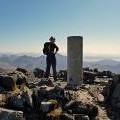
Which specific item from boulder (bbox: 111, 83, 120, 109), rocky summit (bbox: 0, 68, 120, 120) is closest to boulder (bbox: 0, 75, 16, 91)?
rocky summit (bbox: 0, 68, 120, 120)

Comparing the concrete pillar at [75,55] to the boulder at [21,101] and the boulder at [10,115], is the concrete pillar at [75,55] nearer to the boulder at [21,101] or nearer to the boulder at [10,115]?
the boulder at [21,101]

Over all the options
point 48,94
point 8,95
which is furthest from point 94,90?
point 8,95

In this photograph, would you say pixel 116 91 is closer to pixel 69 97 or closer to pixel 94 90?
pixel 94 90

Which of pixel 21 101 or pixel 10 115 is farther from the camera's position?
pixel 21 101

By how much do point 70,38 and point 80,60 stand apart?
5.85 feet

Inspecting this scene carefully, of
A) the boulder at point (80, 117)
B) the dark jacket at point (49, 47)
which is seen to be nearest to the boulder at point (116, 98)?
the boulder at point (80, 117)

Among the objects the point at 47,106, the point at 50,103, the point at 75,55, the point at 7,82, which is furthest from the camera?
the point at 75,55

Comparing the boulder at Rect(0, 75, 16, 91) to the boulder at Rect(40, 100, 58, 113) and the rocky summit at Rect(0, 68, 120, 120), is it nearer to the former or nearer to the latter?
the rocky summit at Rect(0, 68, 120, 120)

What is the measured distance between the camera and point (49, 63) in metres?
26.9

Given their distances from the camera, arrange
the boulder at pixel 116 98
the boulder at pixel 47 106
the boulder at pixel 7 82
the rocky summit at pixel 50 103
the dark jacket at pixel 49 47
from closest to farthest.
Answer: the rocky summit at pixel 50 103
the boulder at pixel 47 106
the boulder at pixel 7 82
the boulder at pixel 116 98
the dark jacket at pixel 49 47

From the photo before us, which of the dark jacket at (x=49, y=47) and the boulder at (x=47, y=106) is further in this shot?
the dark jacket at (x=49, y=47)

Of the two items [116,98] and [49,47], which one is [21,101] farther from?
[49,47]

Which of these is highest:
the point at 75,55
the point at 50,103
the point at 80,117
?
the point at 75,55

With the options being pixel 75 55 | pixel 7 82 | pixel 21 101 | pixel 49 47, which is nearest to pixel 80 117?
pixel 21 101
